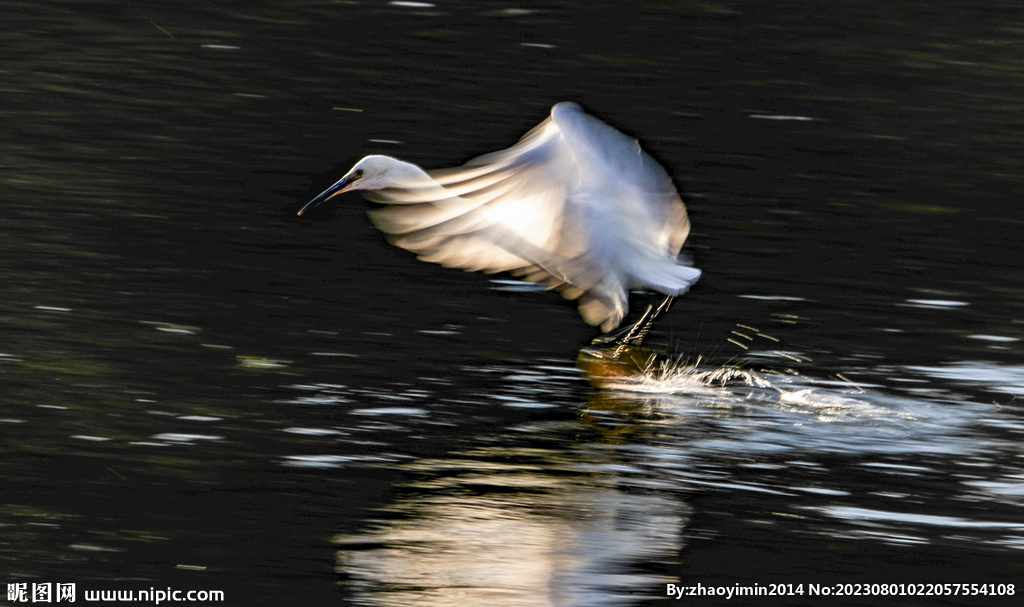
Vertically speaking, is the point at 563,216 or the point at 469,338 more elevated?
the point at 563,216

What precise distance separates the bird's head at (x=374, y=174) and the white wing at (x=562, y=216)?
0.31 meters

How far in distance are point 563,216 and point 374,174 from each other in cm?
137

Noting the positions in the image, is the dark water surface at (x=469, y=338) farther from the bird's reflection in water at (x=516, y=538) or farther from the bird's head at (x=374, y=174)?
the bird's head at (x=374, y=174)

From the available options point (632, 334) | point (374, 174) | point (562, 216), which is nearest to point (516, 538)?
point (562, 216)

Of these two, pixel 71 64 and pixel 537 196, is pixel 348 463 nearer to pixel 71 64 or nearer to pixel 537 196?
pixel 537 196

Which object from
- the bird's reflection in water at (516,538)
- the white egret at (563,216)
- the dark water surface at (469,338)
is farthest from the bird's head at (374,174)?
the bird's reflection in water at (516,538)

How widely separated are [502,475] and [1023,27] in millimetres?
14425

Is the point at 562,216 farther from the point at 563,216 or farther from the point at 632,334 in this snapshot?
the point at 632,334

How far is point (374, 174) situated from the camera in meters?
9.21

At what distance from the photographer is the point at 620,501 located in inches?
290

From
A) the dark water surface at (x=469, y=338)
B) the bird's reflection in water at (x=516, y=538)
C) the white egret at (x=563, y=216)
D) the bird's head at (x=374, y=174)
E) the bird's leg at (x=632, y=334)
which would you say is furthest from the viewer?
the bird's leg at (x=632, y=334)

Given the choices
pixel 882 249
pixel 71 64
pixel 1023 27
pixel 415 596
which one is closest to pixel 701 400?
pixel 415 596

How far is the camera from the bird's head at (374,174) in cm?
907

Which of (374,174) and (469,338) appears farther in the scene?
(469,338)
